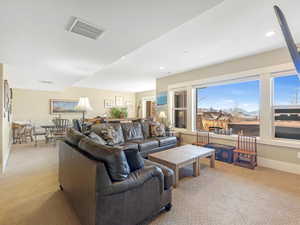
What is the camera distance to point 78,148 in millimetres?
1875

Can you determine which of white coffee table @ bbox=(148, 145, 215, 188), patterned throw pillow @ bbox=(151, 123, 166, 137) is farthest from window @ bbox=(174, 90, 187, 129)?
white coffee table @ bbox=(148, 145, 215, 188)

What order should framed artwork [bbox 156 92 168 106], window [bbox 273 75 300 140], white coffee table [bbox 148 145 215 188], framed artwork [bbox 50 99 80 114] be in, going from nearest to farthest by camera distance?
white coffee table [bbox 148 145 215 188] < window [bbox 273 75 300 140] < framed artwork [bbox 156 92 168 106] < framed artwork [bbox 50 99 80 114]

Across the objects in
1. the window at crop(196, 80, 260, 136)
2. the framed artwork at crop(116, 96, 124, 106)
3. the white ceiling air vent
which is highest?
the white ceiling air vent

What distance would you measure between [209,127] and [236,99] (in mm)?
1086

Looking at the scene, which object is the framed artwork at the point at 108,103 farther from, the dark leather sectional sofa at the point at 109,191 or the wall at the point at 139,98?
the dark leather sectional sofa at the point at 109,191

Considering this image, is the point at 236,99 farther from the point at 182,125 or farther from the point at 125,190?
the point at 125,190

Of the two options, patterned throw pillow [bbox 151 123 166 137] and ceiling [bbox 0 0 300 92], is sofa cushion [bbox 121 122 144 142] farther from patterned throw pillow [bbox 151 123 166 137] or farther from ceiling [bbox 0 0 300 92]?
ceiling [bbox 0 0 300 92]

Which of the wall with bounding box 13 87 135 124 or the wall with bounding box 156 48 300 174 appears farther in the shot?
the wall with bounding box 13 87 135 124

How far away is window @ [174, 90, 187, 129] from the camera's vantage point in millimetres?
5222

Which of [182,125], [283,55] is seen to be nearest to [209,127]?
[182,125]

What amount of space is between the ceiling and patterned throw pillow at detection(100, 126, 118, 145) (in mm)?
1483

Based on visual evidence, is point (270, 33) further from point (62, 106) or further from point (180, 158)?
point (62, 106)

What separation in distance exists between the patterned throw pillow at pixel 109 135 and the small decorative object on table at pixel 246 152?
2.74 m

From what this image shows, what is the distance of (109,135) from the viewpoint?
3324mm
